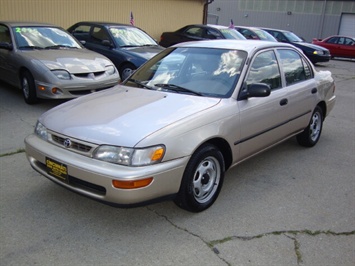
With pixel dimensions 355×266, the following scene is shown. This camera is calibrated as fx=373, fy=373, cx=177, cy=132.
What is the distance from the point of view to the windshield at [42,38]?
290 inches

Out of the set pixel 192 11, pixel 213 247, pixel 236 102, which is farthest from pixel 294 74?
pixel 192 11

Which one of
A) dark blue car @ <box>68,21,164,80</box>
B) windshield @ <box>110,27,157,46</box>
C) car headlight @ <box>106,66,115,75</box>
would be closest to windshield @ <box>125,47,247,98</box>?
car headlight @ <box>106,66,115,75</box>

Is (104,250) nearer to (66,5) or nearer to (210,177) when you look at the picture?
(210,177)

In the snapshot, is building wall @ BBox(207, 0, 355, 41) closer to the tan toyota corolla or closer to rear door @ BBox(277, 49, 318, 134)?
rear door @ BBox(277, 49, 318, 134)

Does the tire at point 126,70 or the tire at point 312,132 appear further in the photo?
the tire at point 126,70

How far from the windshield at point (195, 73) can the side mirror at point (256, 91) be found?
0.45 feet

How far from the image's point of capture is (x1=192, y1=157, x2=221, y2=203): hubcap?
3.41 meters

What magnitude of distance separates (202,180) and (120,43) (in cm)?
651

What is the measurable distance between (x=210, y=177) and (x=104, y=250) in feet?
3.98

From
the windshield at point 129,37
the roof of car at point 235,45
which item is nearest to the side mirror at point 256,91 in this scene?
the roof of car at point 235,45

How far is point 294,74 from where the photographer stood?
4.85m

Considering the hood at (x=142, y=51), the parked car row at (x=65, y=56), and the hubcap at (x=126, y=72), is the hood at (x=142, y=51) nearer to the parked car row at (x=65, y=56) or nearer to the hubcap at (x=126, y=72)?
the parked car row at (x=65, y=56)

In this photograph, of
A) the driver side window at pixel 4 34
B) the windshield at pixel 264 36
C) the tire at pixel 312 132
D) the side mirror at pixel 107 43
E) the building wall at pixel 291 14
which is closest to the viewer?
the tire at pixel 312 132

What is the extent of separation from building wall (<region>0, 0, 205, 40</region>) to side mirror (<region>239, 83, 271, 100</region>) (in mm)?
9320
